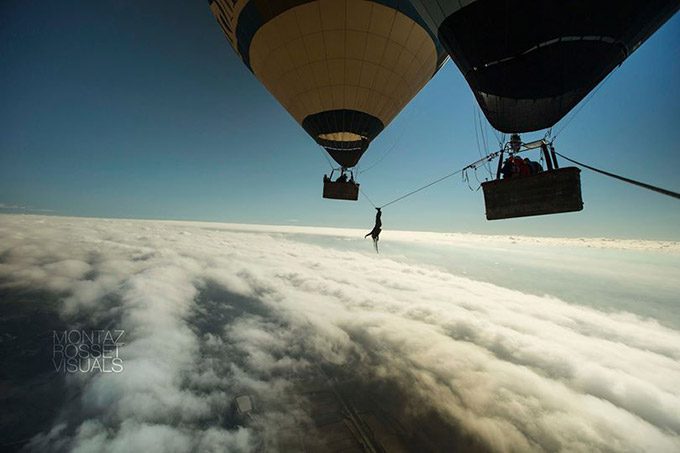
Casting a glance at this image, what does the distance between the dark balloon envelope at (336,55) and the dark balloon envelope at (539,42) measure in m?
5.78

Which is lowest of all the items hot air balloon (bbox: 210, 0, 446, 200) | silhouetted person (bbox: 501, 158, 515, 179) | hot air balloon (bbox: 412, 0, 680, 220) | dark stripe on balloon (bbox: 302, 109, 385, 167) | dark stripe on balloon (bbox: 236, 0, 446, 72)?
silhouetted person (bbox: 501, 158, 515, 179)

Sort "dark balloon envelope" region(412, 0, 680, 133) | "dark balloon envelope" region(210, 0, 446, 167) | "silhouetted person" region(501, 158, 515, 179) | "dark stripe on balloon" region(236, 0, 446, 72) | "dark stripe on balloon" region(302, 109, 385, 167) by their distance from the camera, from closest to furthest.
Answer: "dark balloon envelope" region(412, 0, 680, 133)
"silhouetted person" region(501, 158, 515, 179)
"dark stripe on balloon" region(236, 0, 446, 72)
"dark balloon envelope" region(210, 0, 446, 167)
"dark stripe on balloon" region(302, 109, 385, 167)

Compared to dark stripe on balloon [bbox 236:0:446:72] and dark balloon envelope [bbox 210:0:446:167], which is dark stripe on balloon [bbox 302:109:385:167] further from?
dark stripe on balloon [bbox 236:0:446:72]

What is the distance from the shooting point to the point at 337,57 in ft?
37.5

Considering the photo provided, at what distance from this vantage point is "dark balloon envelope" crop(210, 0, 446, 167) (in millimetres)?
10531

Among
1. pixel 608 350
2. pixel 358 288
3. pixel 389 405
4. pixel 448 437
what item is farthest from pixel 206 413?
pixel 608 350

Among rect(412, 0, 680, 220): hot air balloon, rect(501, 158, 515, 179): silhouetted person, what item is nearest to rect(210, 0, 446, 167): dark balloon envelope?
rect(412, 0, 680, 220): hot air balloon

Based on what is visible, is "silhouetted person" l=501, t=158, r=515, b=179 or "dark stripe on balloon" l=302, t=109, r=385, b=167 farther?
"dark stripe on balloon" l=302, t=109, r=385, b=167

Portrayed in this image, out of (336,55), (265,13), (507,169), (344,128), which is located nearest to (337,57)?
(336,55)

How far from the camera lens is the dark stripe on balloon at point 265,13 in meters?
10.4

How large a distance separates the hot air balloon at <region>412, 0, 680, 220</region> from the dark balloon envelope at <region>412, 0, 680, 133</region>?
2cm

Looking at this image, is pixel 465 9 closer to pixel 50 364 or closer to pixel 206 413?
pixel 206 413

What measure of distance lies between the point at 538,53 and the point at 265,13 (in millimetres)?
10052

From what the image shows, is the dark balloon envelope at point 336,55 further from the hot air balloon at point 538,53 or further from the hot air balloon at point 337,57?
the hot air balloon at point 538,53
